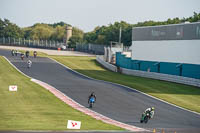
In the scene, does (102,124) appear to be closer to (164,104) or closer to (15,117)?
(15,117)

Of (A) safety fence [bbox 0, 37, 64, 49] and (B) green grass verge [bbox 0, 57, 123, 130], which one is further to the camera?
(A) safety fence [bbox 0, 37, 64, 49]

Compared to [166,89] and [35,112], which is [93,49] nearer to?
[166,89]

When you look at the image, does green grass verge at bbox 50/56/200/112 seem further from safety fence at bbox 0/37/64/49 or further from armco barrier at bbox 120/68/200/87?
safety fence at bbox 0/37/64/49

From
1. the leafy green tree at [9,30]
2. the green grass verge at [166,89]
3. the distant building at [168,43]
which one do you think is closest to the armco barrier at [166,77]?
the green grass verge at [166,89]

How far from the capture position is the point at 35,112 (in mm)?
28609

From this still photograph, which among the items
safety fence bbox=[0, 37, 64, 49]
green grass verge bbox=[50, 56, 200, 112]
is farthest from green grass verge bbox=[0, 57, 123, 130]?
safety fence bbox=[0, 37, 64, 49]

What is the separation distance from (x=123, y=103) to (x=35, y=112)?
9.28m

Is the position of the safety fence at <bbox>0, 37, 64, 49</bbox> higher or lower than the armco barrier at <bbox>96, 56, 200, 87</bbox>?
higher

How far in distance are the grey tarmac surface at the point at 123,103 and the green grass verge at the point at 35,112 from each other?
228cm

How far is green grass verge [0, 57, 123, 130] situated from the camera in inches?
906

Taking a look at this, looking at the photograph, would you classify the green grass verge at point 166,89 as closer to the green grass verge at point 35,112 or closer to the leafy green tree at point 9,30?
the green grass verge at point 35,112

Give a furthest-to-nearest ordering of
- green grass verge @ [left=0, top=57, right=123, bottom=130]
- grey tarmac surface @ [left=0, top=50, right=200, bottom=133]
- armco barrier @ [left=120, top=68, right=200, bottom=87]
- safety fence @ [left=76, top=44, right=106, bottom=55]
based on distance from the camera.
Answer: safety fence @ [left=76, top=44, right=106, bottom=55]
armco barrier @ [left=120, top=68, right=200, bottom=87]
grey tarmac surface @ [left=0, top=50, right=200, bottom=133]
green grass verge @ [left=0, top=57, right=123, bottom=130]

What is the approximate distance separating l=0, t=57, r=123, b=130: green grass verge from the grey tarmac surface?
2.28 meters

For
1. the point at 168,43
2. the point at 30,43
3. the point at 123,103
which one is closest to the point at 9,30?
the point at 30,43
